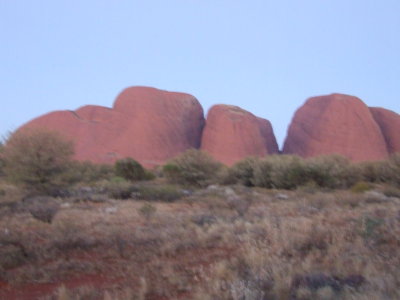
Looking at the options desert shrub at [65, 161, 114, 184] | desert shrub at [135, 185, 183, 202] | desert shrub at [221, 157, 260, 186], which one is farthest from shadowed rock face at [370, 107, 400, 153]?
desert shrub at [135, 185, 183, 202]

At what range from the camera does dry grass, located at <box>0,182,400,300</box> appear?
5.16m

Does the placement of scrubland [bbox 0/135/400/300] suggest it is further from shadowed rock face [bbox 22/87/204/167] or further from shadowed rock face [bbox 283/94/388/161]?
shadowed rock face [bbox 283/94/388/161]

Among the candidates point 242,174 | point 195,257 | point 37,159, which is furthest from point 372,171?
point 195,257

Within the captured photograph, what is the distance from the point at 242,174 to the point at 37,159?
14.2 meters

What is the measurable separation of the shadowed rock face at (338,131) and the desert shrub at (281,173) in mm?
16045

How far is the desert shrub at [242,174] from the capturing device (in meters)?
32.1

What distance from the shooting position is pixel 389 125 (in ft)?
161

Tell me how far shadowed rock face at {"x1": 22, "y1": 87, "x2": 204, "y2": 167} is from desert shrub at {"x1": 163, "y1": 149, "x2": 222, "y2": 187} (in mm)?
14559

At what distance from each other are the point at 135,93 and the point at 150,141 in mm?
5868

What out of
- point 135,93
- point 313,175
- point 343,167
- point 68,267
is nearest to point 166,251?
point 68,267

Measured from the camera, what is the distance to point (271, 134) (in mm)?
53125

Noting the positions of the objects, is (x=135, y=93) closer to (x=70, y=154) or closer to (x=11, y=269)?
(x=70, y=154)

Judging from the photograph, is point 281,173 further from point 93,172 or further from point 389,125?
point 389,125

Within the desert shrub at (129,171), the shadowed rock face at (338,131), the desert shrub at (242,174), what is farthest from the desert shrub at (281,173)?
the shadowed rock face at (338,131)
